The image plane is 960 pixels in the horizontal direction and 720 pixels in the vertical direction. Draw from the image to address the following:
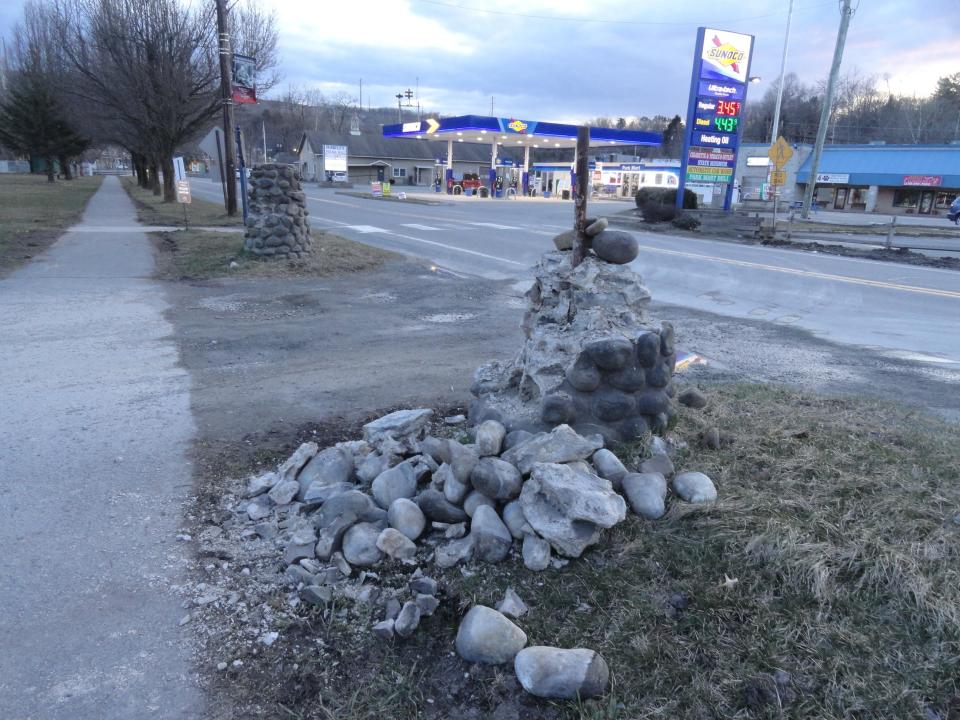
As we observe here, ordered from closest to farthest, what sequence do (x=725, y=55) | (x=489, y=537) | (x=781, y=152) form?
(x=489, y=537)
(x=781, y=152)
(x=725, y=55)

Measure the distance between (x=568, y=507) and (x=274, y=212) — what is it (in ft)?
38.3

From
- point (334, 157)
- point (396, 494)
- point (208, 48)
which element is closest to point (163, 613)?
point (396, 494)

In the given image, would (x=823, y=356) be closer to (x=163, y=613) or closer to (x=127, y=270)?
(x=163, y=613)

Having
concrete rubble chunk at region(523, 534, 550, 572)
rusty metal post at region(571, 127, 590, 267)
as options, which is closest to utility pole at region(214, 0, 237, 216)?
rusty metal post at region(571, 127, 590, 267)

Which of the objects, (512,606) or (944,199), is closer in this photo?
(512,606)

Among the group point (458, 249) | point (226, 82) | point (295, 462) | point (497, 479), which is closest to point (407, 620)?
point (497, 479)

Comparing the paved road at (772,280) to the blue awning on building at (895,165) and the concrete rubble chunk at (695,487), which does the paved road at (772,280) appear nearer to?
the concrete rubble chunk at (695,487)

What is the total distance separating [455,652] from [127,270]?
12.2 metres

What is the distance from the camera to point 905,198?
4884 centimetres


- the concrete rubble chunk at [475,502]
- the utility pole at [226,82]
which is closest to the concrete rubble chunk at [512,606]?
the concrete rubble chunk at [475,502]

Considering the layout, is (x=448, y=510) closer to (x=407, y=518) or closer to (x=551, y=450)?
(x=407, y=518)

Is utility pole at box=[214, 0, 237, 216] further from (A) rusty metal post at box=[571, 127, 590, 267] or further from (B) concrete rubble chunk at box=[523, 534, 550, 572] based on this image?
(B) concrete rubble chunk at box=[523, 534, 550, 572]

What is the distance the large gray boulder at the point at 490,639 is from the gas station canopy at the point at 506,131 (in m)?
48.0

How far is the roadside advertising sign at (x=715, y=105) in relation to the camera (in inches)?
1056
